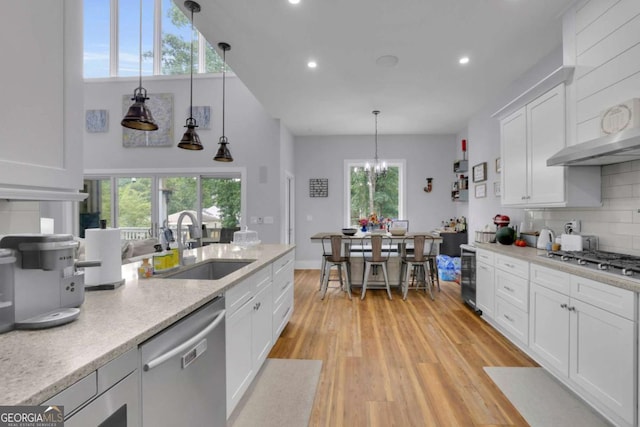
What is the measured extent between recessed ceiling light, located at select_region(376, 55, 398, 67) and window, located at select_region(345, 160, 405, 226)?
333 cm

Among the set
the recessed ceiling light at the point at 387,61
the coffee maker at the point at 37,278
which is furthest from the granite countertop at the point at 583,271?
the coffee maker at the point at 37,278

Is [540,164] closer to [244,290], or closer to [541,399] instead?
[541,399]

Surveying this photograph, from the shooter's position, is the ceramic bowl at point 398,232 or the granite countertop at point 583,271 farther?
the ceramic bowl at point 398,232

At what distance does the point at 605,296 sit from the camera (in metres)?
1.78

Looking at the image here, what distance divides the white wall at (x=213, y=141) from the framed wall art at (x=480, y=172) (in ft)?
11.3

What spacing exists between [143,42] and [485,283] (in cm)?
747

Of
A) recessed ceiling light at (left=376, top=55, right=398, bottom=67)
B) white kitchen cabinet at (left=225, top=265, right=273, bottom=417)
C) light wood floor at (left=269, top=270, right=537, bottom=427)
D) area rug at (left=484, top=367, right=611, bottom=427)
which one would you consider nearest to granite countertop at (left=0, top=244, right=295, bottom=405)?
white kitchen cabinet at (left=225, top=265, right=273, bottom=417)

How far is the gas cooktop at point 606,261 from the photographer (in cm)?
176

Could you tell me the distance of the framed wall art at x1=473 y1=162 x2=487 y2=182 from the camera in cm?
485

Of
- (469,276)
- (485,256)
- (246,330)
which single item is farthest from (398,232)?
(246,330)

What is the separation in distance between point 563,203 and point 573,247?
0.38m

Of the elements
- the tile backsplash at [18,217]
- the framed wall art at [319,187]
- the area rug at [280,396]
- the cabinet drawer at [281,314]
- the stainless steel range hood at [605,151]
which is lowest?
the area rug at [280,396]

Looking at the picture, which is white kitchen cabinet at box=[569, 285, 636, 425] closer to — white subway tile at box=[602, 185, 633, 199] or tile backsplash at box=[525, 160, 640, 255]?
tile backsplash at box=[525, 160, 640, 255]

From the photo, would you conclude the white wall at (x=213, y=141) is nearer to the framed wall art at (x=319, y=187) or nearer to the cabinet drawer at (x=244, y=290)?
the framed wall art at (x=319, y=187)
